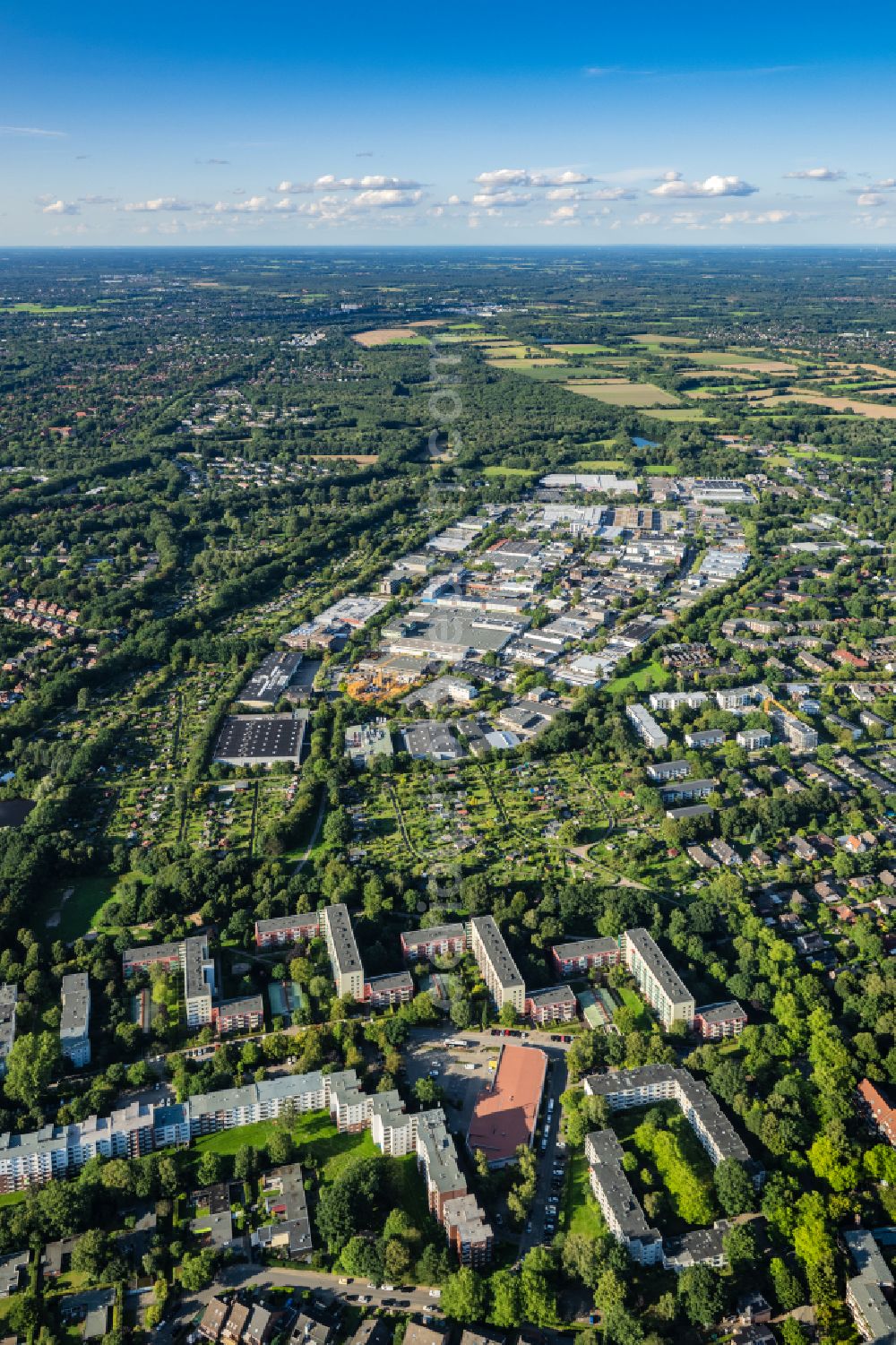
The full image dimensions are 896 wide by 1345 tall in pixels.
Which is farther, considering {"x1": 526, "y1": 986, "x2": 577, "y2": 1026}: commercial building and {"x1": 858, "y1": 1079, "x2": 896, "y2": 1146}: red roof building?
{"x1": 526, "y1": 986, "x2": 577, "y2": 1026}: commercial building

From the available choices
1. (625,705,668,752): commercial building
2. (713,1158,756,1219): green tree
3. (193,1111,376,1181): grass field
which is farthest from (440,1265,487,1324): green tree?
(625,705,668,752): commercial building

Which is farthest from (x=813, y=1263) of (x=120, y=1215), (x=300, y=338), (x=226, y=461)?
(x=300, y=338)

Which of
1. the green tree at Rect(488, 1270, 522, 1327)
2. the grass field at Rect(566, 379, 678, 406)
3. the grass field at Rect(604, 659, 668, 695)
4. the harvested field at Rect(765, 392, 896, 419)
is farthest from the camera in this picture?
the grass field at Rect(566, 379, 678, 406)

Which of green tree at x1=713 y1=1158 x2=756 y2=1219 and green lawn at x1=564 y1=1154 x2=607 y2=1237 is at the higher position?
green tree at x1=713 y1=1158 x2=756 y2=1219

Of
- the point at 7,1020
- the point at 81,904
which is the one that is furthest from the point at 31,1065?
the point at 81,904

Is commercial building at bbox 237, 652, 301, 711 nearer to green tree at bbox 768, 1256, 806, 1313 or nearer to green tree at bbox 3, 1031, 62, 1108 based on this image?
green tree at bbox 3, 1031, 62, 1108

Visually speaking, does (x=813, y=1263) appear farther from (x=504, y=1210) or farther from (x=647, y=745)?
(x=647, y=745)
